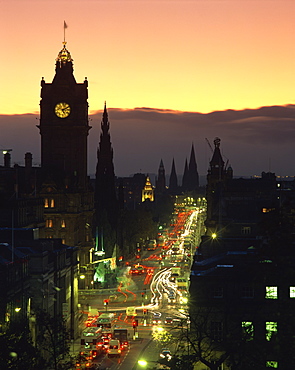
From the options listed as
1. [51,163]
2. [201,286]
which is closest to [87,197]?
[51,163]

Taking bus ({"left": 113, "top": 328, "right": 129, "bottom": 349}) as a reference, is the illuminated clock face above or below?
above

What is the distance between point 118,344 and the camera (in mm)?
90250

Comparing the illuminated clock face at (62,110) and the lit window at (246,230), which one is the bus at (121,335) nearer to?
the lit window at (246,230)

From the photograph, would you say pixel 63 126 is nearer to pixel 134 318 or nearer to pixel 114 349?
pixel 134 318

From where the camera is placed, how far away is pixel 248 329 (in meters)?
73.3

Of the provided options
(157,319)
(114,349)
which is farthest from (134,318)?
(114,349)

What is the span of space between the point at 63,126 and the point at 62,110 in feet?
9.37

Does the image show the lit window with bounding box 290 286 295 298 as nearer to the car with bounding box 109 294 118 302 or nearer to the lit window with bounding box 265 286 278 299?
the lit window with bounding box 265 286 278 299

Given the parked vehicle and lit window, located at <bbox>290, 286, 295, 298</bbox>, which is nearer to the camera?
lit window, located at <bbox>290, 286, 295, 298</bbox>

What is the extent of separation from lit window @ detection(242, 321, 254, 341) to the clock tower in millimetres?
80289

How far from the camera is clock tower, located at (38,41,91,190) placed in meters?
156

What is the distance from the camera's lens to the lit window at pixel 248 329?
225 feet

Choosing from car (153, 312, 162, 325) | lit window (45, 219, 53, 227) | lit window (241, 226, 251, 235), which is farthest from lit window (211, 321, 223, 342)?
lit window (45, 219, 53, 227)

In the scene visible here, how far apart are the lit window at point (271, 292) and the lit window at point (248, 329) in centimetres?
337
